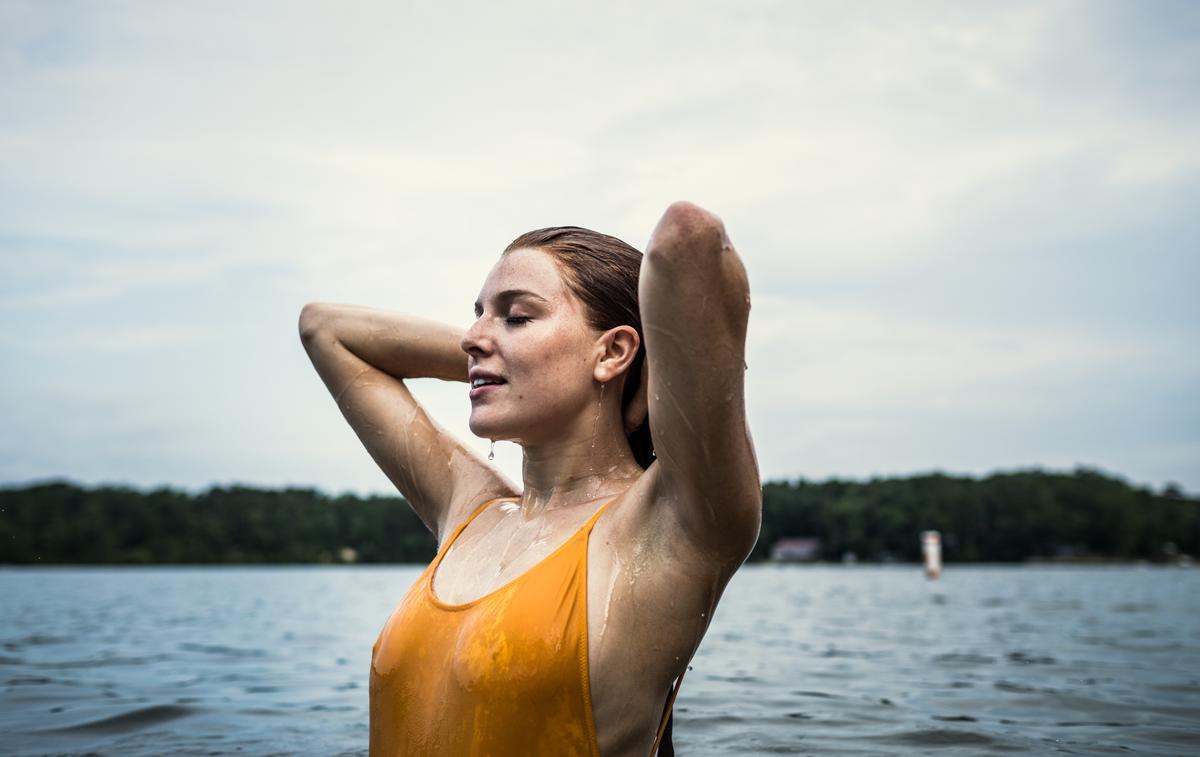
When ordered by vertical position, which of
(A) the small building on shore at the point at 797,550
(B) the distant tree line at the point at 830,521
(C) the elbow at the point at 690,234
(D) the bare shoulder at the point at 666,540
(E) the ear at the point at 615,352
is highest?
(C) the elbow at the point at 690,234

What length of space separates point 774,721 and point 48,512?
111 meters

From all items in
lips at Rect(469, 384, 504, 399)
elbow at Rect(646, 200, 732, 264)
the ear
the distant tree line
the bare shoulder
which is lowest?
the distant tree line

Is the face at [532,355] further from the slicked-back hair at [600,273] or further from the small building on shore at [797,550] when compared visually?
the small building on shore at [797,550]

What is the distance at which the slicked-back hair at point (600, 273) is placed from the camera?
2.79m

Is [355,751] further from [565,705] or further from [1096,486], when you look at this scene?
[1096,486]

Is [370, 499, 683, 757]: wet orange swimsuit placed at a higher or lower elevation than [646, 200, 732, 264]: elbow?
lower

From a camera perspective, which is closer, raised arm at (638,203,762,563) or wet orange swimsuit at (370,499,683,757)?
raised arm at (638,203,762,563)

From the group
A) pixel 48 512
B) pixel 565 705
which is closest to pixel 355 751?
pixel 565 705

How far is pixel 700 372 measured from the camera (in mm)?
2178

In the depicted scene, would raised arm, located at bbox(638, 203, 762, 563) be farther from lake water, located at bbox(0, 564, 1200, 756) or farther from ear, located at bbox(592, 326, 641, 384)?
lake water, located at bbox(0, 564, 1200, 756)

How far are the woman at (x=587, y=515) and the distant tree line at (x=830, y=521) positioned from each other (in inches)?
3470

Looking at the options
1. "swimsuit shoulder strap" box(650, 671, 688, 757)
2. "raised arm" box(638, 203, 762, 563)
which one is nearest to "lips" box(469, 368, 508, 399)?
"raised arm" box(638, 203, 762, 563)

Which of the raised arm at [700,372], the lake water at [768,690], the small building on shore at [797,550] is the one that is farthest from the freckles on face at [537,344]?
the small building on shore at [797,550]

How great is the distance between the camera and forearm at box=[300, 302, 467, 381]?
11.8 ft
